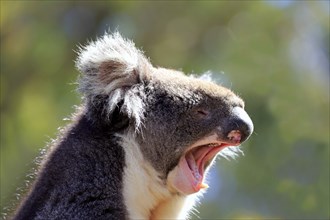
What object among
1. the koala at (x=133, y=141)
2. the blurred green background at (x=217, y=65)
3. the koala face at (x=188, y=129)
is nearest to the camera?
the koala at (x=133, y=141)

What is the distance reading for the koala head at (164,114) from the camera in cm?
411

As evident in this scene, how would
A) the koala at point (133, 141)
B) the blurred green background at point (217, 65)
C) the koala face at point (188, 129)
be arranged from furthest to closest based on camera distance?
the blurred green background at point (217, 65) → the koala face at point (188, 129) → the koala at point (133, 141)

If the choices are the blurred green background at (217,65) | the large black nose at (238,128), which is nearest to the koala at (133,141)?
the large black nose at (238,128)

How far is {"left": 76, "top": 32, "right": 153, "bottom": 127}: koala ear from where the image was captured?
4152 millimetres

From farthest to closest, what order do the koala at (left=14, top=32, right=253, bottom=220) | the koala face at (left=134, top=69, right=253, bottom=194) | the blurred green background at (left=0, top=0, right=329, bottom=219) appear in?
the blurred green background at (left=0, top=0, right=329, bottom=219) → the koala face at (left=134, top=69, right=253, bottom=194) → the koala at (left=14, top=32, right=253, bottom=220)

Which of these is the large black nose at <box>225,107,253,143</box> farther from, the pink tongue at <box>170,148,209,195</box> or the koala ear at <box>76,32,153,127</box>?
the koala ear at <box>76,32,153,127</box>

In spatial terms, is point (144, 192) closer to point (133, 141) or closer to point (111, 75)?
point (133, 141)

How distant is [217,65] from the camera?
33.8 ft

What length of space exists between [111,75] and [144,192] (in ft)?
1.95

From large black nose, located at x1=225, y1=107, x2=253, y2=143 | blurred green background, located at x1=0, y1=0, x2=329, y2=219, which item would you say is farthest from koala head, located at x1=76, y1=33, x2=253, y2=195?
blurred green background, located at x1=0, y1=0, x2=329, y2=219

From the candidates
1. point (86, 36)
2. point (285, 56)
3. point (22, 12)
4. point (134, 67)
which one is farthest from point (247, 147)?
point (134, 67)

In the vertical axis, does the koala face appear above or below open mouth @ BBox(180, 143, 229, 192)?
above

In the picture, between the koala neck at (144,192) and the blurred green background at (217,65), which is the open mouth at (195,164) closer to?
the koala neck at (144,192)

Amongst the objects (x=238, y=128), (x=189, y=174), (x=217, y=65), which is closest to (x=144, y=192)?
(x=189, y=174)
